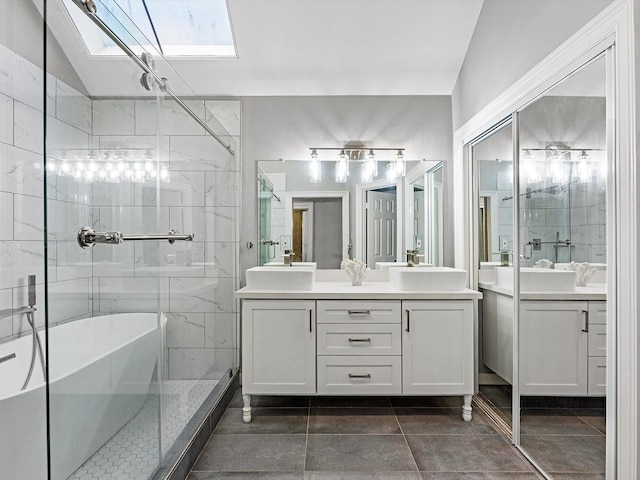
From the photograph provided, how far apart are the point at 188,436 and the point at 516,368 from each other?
1701 millimetres

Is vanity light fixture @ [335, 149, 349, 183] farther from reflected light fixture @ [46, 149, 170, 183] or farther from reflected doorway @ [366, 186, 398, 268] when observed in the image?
reflected light fixture @ [46, 149, 170, 183]

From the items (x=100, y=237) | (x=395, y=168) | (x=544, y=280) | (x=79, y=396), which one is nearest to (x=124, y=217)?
(x=100, y=237)

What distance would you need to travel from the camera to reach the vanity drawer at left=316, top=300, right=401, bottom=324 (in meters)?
2.49

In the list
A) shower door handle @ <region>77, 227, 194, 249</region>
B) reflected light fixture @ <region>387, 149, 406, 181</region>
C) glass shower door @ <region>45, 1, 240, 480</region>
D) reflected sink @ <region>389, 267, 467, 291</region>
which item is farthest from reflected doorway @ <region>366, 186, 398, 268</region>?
shower door handle @ <region>77, 227, 194, 249</region>

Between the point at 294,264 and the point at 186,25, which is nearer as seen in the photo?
the point at 186,25

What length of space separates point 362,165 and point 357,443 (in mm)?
1900

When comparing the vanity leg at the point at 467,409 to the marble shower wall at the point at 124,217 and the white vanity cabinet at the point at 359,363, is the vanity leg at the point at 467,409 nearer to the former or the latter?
the white vanity cabinet at the point at 359,363

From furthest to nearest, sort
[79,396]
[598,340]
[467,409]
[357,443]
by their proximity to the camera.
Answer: [467,409] < [357,443] < [598,340] < [79,396]

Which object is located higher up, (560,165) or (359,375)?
(560,165)

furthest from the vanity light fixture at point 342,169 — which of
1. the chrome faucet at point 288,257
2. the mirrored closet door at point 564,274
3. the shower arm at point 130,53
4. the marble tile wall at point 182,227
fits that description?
the mirrored closet door at point 564,274

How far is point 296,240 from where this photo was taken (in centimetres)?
312

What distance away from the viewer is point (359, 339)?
248 cm

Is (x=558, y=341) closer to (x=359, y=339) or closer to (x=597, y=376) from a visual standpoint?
(x=597, y=376)

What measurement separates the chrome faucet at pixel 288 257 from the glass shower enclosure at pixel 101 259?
639 mm
